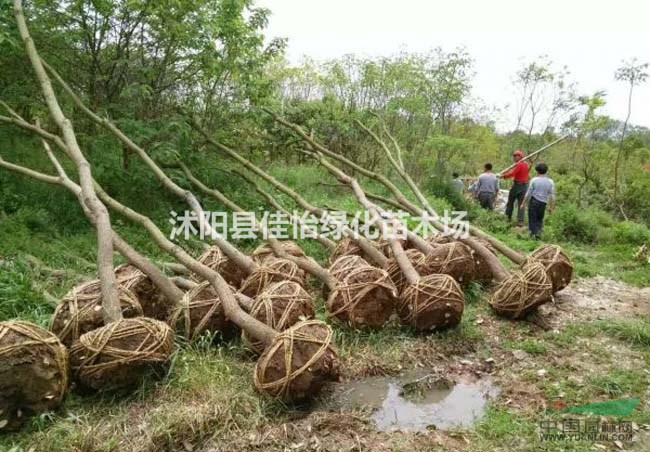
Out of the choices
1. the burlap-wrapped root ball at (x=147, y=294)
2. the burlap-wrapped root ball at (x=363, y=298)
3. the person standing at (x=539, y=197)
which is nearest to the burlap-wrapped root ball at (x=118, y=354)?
the burlap-wrapped root ball at (x=147, y=294)

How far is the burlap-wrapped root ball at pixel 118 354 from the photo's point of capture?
288 centimetres

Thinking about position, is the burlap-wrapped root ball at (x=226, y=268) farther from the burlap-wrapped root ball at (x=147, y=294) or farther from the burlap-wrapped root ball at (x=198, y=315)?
the burlap-wrapped root ball at (x=198, y=315)

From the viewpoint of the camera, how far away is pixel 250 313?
3633 millimetres

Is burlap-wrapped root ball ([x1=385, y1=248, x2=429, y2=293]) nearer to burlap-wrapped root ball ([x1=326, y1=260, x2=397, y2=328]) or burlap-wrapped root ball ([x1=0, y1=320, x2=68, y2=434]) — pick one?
burlap-wrapped root ball ([x1=326, y1=260, x2=397, y2=328])

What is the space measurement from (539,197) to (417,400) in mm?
6113

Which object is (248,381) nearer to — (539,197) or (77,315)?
(77,315)

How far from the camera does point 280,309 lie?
356cm

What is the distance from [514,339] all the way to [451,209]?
5.53 m

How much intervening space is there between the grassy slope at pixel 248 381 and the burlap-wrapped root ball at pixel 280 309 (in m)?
0.31

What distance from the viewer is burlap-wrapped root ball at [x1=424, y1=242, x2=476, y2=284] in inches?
197

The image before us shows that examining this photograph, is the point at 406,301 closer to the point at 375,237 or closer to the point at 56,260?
the point at 375,237

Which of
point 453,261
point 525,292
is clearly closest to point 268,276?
point 453,261

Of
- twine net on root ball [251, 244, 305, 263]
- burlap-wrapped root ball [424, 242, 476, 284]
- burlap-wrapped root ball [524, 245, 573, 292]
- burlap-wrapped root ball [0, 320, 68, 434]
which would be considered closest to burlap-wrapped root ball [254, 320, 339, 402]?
burlap-wrapped root ball [0, 320, 68, 434]

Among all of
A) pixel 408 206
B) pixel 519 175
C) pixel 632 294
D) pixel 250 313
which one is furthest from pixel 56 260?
pixel 519 175
